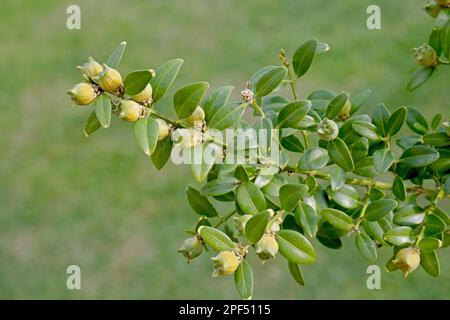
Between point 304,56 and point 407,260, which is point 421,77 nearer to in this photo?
point 304,56

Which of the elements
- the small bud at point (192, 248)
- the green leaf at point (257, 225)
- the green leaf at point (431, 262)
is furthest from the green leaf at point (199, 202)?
the green leaf at point (431, 262)

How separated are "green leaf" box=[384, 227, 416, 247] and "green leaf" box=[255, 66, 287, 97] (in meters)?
0.24

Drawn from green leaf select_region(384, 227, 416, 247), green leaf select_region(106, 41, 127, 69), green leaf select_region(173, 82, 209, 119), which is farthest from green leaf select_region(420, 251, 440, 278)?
green leaf select_region(106, 41, 127, 69)

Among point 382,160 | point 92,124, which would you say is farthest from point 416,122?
point 92,124

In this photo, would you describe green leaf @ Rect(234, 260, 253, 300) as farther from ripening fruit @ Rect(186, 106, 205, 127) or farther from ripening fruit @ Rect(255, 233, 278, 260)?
ripening fruit @ Rect(186, 106, 205, 127)

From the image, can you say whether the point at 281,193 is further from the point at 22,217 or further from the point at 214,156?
the point at 22,217

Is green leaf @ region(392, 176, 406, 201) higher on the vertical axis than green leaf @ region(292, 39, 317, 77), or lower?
lower

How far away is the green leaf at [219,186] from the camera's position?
85 cm

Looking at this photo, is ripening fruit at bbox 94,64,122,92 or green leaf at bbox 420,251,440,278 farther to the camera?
green leaf at bbox 420,251,440,278

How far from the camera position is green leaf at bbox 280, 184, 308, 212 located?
0.80 meters

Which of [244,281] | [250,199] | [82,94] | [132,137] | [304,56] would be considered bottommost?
[244,281]

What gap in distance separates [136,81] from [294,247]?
0.27m

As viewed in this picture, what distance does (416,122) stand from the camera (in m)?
1.03

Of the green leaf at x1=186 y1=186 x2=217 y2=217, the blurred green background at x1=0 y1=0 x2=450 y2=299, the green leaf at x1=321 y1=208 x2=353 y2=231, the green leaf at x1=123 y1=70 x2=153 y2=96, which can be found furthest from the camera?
the blurred green background at x1=0 y1=0 x2=450 y2=299
